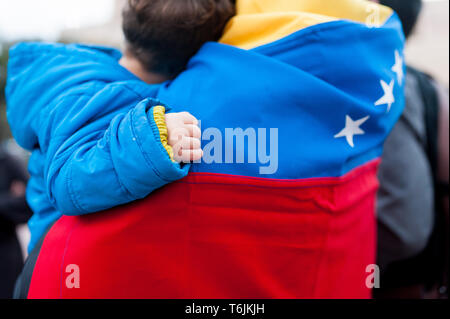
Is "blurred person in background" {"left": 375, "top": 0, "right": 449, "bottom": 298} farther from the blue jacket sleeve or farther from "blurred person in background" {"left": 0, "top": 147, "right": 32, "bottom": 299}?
"blurred person in background" {"left": 0, "top": 147, "right": 32, "bottom": 299}

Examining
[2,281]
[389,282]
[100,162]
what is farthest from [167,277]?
[2,281]

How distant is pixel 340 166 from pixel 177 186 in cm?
45

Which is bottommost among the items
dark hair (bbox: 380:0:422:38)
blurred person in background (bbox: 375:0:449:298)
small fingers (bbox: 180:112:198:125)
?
blurred person in background (bbox: 375:0:449:298)

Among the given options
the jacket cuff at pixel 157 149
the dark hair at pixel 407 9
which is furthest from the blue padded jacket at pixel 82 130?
the dark hair at pixel 407 9

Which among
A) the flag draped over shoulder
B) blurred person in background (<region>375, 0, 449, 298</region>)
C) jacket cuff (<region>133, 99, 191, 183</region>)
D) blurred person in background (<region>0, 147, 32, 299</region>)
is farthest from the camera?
blurred person in background (<region>0, 147, 32, 299</region>)

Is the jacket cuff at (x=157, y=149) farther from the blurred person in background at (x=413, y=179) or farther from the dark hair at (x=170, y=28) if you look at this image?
the blurred person in background at (x=413, y=179)

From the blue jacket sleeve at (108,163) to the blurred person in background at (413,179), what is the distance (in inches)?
35.7

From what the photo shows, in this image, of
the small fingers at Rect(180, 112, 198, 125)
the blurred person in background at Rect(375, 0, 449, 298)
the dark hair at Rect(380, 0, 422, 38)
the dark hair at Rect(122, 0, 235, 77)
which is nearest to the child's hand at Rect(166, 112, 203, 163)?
the small fingers at Rect(180, 112, 198, 125)

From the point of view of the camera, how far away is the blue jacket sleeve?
0.78 meters

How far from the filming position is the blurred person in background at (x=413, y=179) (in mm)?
1346

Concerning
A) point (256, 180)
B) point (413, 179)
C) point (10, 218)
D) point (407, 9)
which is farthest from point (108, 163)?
point (10, 218)

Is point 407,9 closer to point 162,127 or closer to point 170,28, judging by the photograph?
point 170,28

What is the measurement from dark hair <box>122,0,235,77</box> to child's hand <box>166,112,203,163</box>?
292 mm

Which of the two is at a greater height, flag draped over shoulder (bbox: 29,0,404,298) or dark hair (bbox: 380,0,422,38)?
dark hair (bbox: 380,0,422,38)
